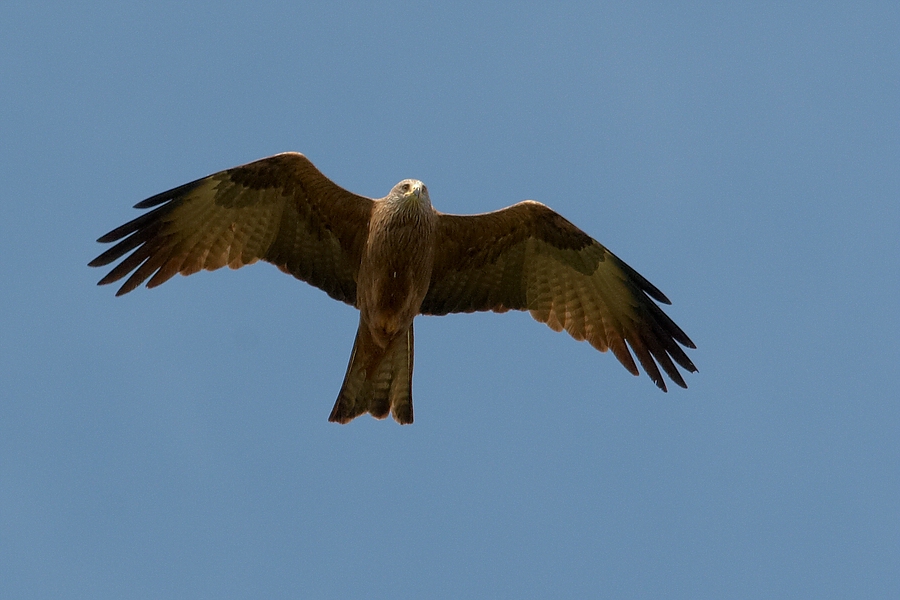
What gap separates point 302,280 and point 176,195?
1.46 meters

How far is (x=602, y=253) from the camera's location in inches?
461

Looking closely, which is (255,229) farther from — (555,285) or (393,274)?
(555,285)

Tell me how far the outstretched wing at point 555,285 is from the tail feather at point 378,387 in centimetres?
67

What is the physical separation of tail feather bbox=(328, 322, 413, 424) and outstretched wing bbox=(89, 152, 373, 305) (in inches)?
26.3

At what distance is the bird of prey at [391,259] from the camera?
35.2ft

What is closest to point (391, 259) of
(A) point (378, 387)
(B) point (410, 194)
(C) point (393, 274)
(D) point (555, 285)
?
(C) point (393, 274)

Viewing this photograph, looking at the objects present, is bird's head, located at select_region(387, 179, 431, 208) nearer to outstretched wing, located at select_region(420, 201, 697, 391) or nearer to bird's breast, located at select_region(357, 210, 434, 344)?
bird's breast, located at select_region(357, 210, 434, 344)

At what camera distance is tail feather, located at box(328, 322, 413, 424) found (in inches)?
443

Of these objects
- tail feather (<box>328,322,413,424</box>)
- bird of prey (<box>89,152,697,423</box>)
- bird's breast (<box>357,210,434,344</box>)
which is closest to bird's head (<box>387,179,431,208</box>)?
bird of prey (<box>89,152,697,423</box>)

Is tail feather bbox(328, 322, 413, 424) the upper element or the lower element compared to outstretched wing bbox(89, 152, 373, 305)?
lower

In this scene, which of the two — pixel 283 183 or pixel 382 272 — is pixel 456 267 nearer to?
pixel 382 272

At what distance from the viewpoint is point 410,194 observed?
34.1ft

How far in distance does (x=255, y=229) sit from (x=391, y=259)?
1585mm

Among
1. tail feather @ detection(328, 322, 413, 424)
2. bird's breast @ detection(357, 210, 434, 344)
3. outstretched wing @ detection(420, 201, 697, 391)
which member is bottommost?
tail feather @ detection(328, 322, 413, 424)
